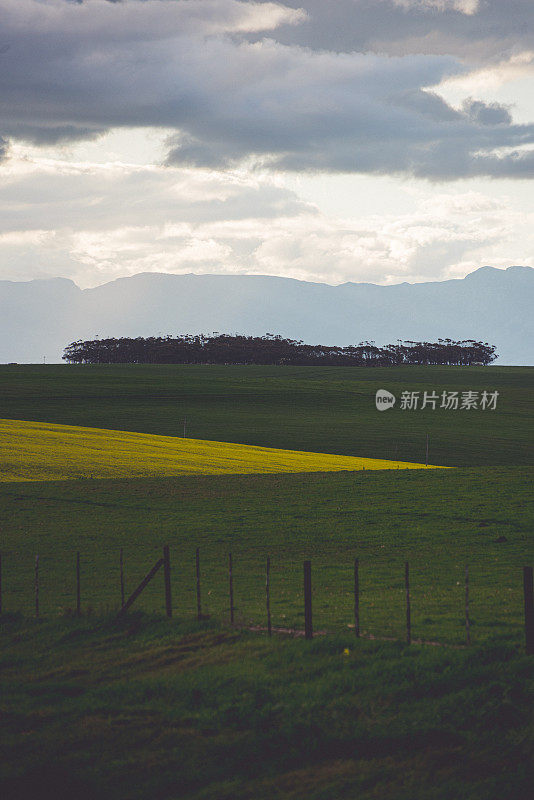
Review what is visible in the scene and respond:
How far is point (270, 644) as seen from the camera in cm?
1728

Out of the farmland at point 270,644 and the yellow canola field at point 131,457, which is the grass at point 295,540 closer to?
the farmland at point 270,644

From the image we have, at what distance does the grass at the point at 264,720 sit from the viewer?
1162 centimetres

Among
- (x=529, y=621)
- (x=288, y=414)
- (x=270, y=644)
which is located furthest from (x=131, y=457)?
(x=529, y=621)

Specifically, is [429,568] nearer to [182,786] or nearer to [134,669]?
[134,669]

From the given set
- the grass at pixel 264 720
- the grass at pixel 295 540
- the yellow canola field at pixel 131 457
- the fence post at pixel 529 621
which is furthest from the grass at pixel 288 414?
the grass at pixel 264 720

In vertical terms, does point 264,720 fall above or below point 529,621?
below

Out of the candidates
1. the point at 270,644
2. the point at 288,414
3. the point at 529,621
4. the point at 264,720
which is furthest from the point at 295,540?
the point at 288,414

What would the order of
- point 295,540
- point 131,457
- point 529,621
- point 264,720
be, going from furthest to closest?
point 131,457 < point 295,540 < point 529,621 < point 264,720

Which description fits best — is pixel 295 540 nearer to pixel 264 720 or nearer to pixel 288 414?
pixel 264 720

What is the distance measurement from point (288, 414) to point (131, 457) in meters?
41.5

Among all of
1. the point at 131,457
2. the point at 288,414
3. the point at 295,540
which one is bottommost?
the point at 295,540

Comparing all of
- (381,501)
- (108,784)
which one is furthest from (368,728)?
(381,501)

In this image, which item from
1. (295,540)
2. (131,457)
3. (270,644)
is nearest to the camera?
(270,644)

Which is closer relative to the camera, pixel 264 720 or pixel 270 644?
pixel 264 720
